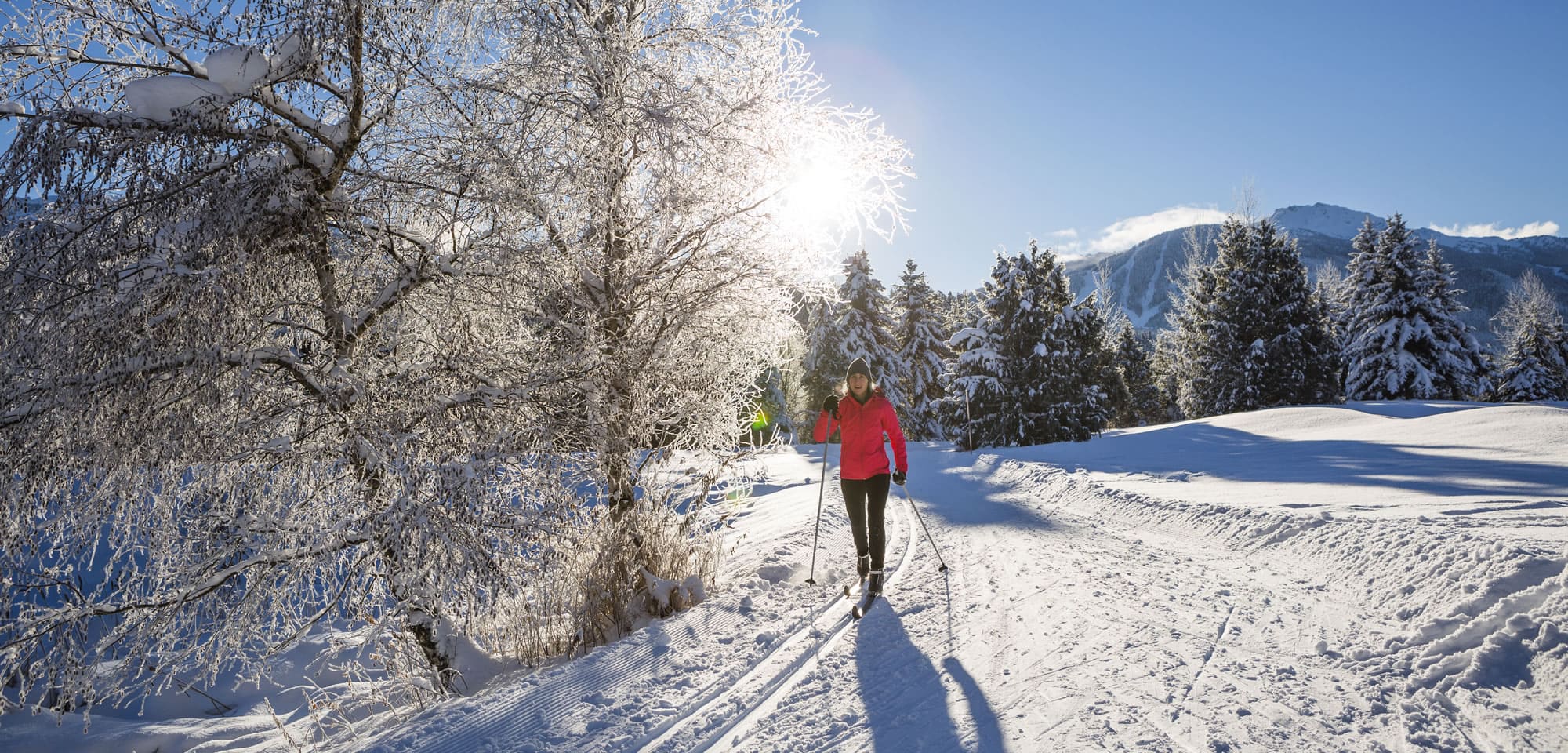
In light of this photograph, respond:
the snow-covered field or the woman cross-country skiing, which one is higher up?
the woman cross-country skiing

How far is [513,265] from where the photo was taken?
4805 millimetres

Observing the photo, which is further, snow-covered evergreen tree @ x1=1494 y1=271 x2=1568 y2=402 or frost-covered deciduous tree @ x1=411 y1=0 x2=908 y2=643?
snow-covered evergreen tree @ x1=1494 y1=271 x2=1568 y2=402

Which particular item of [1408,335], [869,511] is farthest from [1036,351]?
[869,511]

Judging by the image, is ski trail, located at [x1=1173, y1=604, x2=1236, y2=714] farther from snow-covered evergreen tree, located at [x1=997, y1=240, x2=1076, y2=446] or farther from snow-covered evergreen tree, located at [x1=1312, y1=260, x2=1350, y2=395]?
snow-covered evergreen tree, located at [x1=1312, y1=260, x2=1350, y2=395]

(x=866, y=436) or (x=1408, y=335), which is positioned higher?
(x=1408, y=335)

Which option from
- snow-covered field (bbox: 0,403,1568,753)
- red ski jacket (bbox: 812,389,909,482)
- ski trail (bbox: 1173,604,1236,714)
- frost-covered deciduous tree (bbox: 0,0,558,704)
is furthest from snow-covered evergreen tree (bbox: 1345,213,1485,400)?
frost-covered deciduous tree (bbox: 0,0,558,704)

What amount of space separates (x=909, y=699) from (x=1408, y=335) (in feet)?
114

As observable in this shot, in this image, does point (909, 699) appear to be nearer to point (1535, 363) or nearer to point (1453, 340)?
point (1453, 340)

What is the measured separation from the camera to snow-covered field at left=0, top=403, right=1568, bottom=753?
3.05 m

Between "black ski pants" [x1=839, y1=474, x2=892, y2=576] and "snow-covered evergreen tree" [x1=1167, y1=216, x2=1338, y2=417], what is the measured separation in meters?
30.6

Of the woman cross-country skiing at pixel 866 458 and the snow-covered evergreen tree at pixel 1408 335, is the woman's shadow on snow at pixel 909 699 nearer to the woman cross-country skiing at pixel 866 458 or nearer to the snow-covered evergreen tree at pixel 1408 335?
the woman cross-country skiing at pixel 866 458

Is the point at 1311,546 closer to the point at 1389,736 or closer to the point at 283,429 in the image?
the point at 1389,736

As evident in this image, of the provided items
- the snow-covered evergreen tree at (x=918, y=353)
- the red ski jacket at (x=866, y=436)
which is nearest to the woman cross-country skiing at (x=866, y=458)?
the red ski jacket at (x=866, y=436)

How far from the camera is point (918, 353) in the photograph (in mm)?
33719
